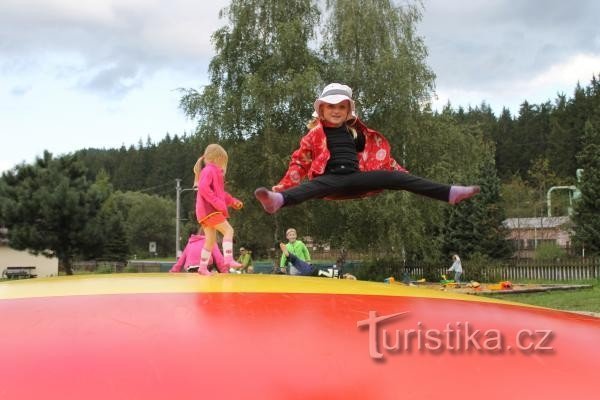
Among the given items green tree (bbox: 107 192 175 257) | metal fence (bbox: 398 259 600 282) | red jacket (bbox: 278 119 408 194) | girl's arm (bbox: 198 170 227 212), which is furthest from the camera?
green tree (bbox: 107 192 175 257)

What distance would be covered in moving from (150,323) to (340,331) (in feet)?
2.52

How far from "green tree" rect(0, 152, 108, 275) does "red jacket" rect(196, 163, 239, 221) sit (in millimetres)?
24470

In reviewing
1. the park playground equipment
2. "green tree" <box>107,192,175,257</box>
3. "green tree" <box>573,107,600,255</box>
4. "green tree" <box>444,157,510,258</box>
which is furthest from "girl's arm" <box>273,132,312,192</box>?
"green tree" <box>107,192,175,257</box>

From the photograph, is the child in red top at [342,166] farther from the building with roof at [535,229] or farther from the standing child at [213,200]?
the building with roof at [535,229]

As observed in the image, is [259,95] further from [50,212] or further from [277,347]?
[277,347]

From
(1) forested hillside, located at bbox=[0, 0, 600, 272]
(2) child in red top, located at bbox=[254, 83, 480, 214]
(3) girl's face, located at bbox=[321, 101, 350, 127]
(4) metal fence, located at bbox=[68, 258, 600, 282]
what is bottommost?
(4) metal fence, located at bbox=[68, 258, 600, 282]

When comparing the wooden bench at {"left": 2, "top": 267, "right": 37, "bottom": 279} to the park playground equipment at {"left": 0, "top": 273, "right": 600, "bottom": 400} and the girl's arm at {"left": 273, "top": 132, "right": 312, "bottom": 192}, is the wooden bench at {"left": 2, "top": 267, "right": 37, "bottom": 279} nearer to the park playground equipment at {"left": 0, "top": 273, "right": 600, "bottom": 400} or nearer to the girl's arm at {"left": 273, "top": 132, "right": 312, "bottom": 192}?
the girl's arm at {"left": 273, "top": 132, "right": 312, "bottom": 192}

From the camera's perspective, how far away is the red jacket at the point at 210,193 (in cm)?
550

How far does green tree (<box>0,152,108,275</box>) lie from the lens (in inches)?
1121

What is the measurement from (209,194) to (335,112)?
153 cm

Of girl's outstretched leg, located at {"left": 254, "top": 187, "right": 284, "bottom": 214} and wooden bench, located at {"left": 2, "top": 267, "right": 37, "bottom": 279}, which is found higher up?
girl's outstretched leg, located at {"left": 254, "top": 187, "right": 284, "bottom": 214}

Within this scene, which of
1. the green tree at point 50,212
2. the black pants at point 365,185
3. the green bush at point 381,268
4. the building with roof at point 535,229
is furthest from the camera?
the building with roof at point 535,229

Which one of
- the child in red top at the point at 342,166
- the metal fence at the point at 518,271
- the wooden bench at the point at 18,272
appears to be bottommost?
the wooden bench at the point at 18,272

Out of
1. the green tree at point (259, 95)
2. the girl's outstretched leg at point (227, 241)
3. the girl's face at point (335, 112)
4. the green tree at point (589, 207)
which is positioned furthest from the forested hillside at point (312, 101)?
the girl's face at point (335, 112)
